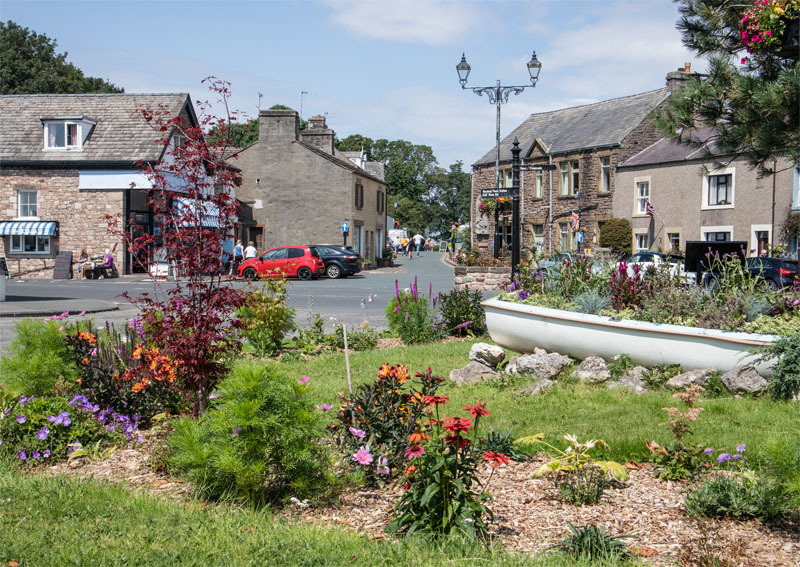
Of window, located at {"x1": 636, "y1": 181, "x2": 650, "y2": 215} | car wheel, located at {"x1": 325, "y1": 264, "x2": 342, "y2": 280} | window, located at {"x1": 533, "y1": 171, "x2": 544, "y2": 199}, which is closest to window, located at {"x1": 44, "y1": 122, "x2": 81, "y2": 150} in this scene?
car wheel, located at {"x1": 325, "y1": 264, "x2": 342, "y2": 280}

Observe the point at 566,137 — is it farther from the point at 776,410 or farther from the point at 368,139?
the point at 368,139

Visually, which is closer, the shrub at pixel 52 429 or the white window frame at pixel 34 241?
the shrub at pixel 52 429

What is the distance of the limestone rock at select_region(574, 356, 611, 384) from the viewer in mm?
7715

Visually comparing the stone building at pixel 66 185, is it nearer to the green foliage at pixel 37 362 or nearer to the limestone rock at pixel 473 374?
the limestone rock at pixel 473 374

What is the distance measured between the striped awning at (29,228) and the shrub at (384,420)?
33.9 m

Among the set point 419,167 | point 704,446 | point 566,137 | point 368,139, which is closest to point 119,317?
point 704,446

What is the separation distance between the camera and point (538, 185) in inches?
1854

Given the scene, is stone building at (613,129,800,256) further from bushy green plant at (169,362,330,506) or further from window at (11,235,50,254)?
window at (11,235,50,254)

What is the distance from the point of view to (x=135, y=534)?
12.5 feet

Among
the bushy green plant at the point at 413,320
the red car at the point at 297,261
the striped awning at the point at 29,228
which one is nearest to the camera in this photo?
the bushy green plant at the point at 413,320

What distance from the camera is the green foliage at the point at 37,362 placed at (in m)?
6.02

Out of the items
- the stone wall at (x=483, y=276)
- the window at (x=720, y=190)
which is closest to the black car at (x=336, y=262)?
the stone wall at (x=483, y=276)

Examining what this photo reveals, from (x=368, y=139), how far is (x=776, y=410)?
109 meters

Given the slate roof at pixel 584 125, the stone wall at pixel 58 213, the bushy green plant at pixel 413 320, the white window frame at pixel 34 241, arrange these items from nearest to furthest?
the bushy green plant at pixel 413 320 → the stone wall at pixel 58 213 → the white window frame at pixel 34 241 → the slate roof at pixel 584 125
